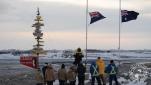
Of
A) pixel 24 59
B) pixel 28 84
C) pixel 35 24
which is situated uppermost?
pixel 35 24

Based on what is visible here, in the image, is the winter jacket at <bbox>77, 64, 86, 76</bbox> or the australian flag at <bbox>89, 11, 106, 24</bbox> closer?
the winter jacket at <bbox>77, 64, 86, 76</bbox>

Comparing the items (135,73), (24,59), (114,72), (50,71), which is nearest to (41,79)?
(50,71)

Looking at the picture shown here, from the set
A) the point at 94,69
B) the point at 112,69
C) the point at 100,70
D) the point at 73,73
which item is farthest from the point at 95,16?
the point at 73,73

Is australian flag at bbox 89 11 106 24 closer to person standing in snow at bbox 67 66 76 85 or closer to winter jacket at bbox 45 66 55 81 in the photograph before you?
person standing in snow at bbox 67 66 76 85

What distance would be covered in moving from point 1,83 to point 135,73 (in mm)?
10322

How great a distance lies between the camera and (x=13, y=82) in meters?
40.2

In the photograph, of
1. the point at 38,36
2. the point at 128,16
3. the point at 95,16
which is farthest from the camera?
the point at 128,16

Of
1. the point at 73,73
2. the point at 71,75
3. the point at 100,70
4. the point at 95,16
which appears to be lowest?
the point at 71,75

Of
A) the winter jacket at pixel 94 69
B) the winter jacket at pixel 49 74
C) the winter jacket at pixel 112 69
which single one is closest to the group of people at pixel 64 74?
the winter jacket at pixel 49 74

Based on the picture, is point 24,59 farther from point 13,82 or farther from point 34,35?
point 13,82

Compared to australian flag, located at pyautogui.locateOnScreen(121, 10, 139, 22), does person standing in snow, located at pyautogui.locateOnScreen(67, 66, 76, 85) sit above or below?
below

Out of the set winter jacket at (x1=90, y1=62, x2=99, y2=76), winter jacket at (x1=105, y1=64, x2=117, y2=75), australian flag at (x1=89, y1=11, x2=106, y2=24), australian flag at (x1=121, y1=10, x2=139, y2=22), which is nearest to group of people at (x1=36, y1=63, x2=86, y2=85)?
winter jacket at (x1=90, y1=62, x2=99, y2=76)

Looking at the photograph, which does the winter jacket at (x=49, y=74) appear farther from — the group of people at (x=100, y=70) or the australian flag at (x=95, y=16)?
the australian flag at (x=95, y=16)

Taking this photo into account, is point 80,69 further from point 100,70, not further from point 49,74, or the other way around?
point 49,74
